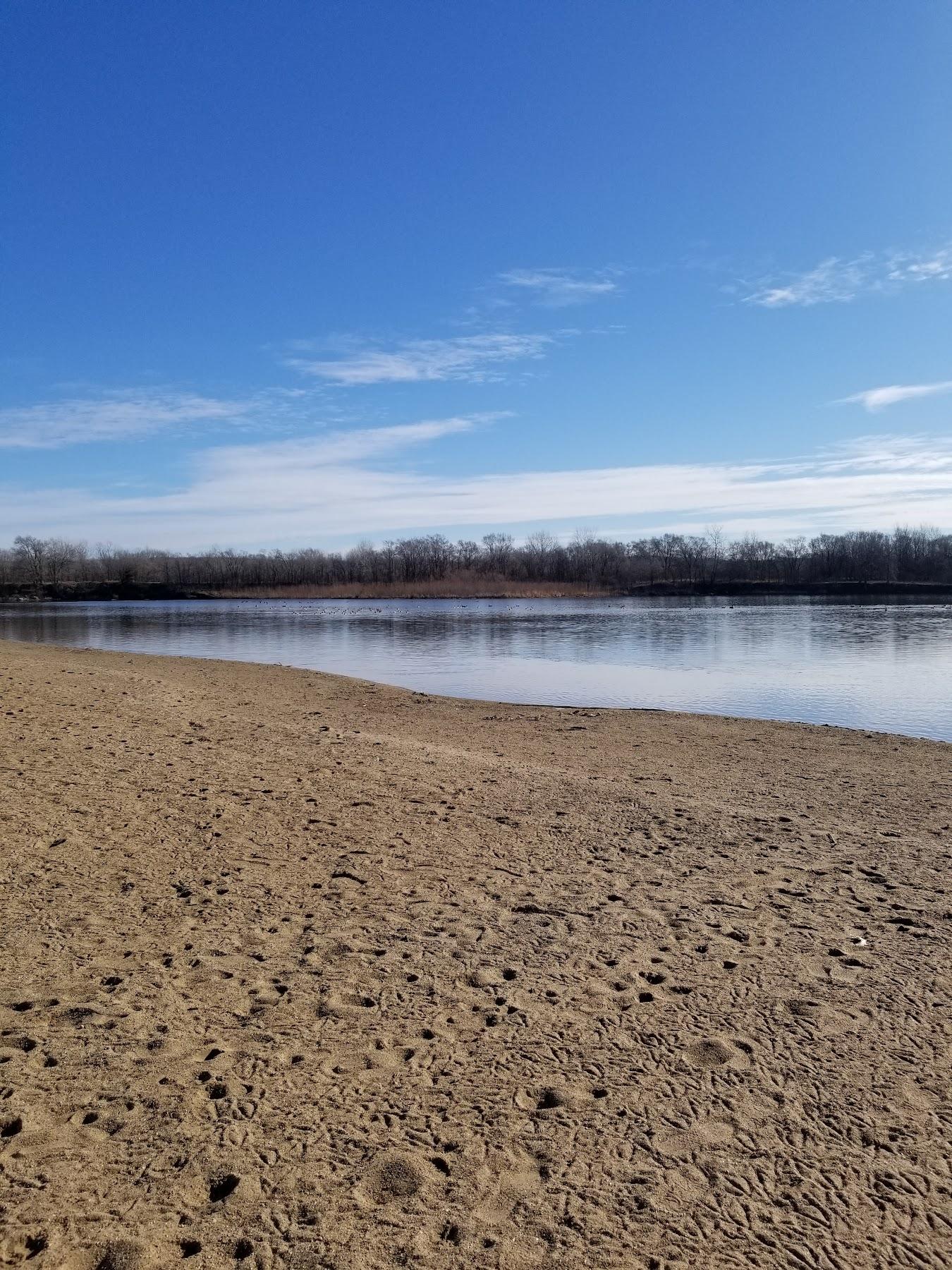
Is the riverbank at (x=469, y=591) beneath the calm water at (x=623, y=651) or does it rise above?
above

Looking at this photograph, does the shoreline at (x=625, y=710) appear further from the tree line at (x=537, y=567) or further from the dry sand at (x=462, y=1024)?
the tree line at (x=537, y=567)

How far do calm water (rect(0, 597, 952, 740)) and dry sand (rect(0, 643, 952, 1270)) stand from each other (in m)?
9.90

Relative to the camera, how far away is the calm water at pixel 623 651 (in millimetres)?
19172

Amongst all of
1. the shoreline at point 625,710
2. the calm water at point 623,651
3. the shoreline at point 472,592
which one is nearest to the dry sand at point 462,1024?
the shoreline at point 625,710

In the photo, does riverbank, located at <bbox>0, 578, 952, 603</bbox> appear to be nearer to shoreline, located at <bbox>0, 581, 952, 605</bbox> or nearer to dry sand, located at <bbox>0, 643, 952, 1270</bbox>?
shoreline, located at <bbox>0, 581, 952, 605</bbox>

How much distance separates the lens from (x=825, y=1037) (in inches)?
168

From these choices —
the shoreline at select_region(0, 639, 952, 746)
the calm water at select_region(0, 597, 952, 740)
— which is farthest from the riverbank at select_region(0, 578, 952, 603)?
the shoreline at select_region(0, 639, 952, 746)

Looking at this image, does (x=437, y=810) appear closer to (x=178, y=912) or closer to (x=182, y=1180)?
(x=178, y=912)

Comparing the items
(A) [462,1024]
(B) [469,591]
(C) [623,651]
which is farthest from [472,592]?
(A) [462,1024]

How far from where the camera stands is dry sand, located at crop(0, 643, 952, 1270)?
118 inches

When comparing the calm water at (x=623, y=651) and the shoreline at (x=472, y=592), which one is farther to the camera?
the shoreline at (x=472, y=592)

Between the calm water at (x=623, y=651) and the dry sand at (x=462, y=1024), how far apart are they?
9.90m

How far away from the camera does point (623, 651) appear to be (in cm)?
3150

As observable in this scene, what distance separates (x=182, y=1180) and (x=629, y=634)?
37.8 metres
